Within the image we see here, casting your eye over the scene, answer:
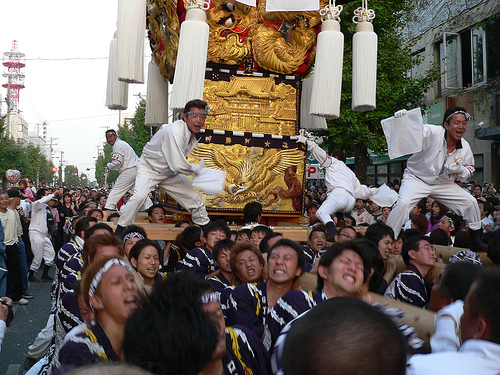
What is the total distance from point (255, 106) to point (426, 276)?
5079 mm

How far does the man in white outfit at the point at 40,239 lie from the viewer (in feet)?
36.6

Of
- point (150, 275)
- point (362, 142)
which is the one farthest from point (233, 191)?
point (362, 142)

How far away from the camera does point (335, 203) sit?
812cm

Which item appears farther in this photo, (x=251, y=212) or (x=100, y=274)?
(x=251, y=212)

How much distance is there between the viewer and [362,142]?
1878cm

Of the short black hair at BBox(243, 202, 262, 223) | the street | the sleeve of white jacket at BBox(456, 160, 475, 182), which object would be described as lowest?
the street

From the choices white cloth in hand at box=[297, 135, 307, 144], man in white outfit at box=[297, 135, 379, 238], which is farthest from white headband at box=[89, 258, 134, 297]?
white cloth in hand at box=[297, 135, 307, 144]

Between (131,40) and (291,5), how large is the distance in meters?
2.50

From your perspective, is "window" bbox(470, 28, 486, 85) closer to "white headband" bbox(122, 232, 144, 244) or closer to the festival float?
the festival float

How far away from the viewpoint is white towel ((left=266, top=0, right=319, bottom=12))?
8.02 meters

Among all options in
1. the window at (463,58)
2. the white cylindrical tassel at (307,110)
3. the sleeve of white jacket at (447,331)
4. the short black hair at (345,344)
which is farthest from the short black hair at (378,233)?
the window at (463,58)

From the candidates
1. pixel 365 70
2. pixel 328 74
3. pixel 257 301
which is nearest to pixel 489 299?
pixel 257 301

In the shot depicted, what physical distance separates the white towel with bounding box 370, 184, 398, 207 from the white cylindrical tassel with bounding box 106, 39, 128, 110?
4.62 meters

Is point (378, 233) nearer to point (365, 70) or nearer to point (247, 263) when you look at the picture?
point (247, 263)
